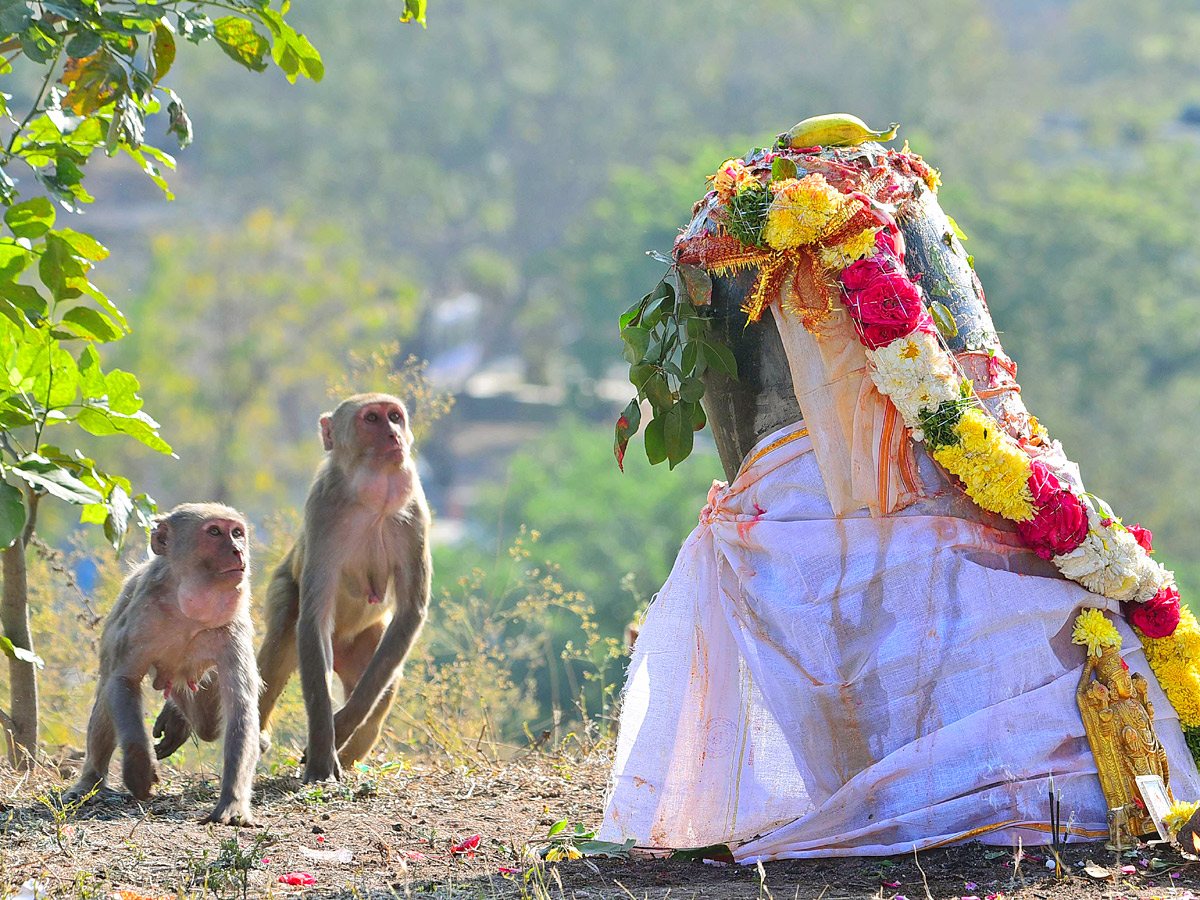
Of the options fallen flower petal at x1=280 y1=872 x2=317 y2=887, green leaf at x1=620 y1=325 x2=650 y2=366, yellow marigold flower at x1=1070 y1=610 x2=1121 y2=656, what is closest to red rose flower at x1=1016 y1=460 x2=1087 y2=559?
yellow marigold flower at x1=1070 y1=610 x2=1121 y2=656

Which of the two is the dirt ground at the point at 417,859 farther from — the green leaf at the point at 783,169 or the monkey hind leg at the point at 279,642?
the green leaf at the point at 783,169

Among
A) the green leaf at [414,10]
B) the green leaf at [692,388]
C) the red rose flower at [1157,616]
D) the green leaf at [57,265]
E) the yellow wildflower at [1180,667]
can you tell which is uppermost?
the green leaf at [414,10]

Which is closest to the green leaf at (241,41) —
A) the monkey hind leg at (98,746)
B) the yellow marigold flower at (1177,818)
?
the monkey hind leg at (98,746)

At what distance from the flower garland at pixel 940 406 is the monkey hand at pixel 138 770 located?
7.39 feet

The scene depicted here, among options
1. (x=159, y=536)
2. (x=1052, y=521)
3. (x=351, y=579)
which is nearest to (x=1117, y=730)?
(x=1052, y=521)

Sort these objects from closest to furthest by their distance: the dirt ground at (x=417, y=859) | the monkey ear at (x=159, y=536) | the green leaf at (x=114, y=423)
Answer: the dirt ground at (x=417, y=859) → the green leaf at (x=114, y=423) → the monkey ear at (x=159, y=536)

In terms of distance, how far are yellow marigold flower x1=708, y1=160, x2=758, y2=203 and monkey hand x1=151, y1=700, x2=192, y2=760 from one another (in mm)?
2562

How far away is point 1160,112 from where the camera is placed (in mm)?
48281

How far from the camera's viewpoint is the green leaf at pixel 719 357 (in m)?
3.80

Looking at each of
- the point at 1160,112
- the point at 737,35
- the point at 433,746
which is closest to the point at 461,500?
the point at 737,35

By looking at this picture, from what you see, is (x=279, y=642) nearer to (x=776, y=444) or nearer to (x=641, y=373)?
(x=641, y=373)

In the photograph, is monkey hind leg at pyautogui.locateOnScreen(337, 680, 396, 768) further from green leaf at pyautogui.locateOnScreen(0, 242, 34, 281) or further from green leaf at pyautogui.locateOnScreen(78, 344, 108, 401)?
green leaf at pyautogui.locateOnScreen(0, 242, 34, 281)

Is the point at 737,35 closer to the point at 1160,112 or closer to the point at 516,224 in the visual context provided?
the point at 516,224

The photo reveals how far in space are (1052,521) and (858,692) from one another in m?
0.64
